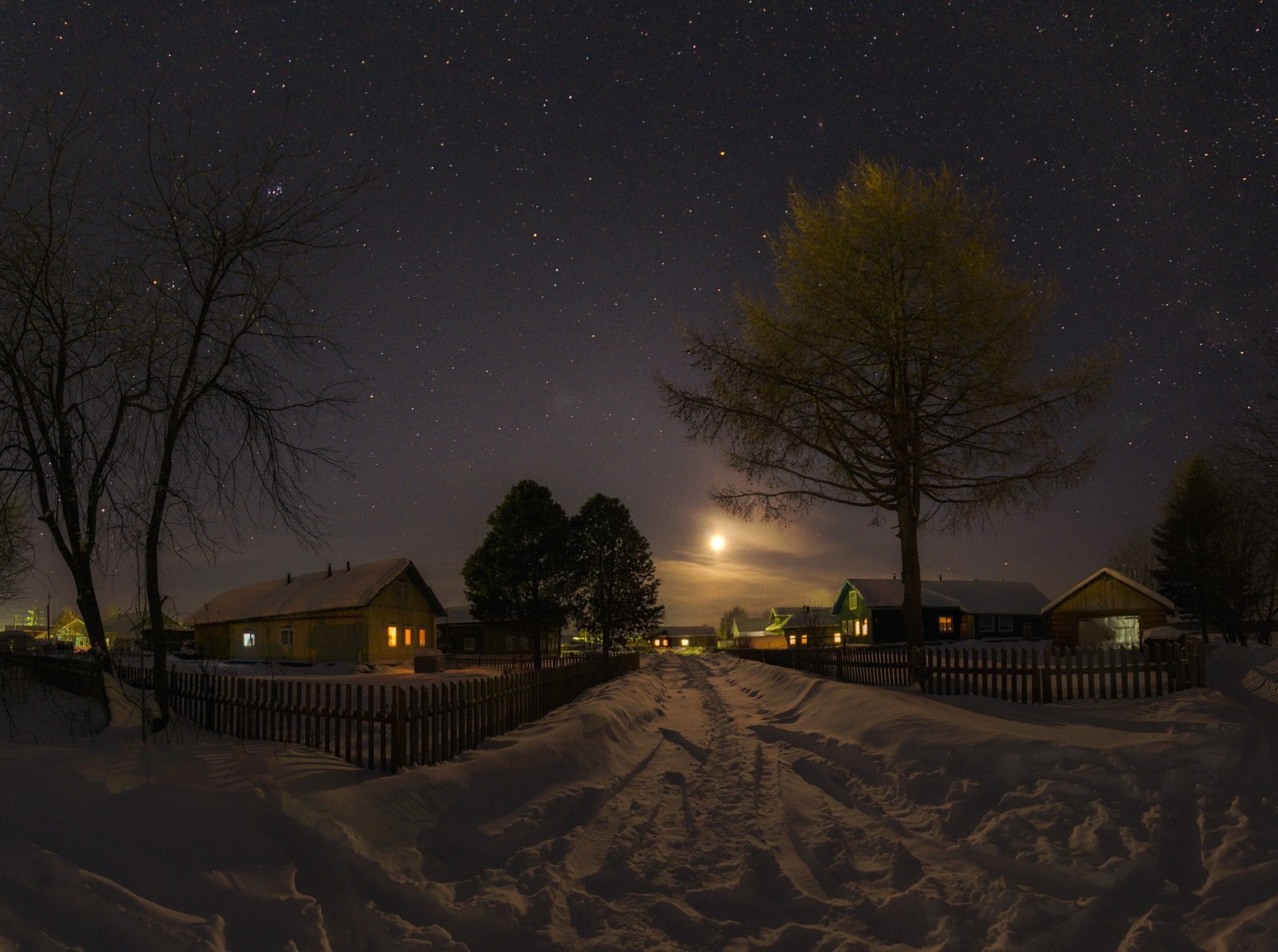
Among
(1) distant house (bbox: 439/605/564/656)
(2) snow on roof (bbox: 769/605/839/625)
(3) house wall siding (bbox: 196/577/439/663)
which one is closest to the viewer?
(3) house wall siding (bbox: 196/577/439/663)

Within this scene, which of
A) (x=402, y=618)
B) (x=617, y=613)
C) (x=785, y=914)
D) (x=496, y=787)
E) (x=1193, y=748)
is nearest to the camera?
(x=785, y=914)

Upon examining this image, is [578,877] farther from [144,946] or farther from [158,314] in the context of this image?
[158,314]

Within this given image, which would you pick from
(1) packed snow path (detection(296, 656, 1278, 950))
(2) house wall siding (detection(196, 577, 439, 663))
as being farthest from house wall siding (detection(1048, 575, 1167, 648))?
(2) house wall siding (detection(196, 577, 439, 663))

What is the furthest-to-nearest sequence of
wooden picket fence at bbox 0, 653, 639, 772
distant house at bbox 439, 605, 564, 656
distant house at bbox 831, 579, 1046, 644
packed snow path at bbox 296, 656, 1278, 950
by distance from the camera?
distant house at bbox 831, 579, 1046, 644
distant house at bbox 439, 605, 564, 656
wooden picket fence at bbox 0, 653, 639, 772
packed snow path at bbox 296, 656, 1278, 950

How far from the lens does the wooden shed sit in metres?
36.1

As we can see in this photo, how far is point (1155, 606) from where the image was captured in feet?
118

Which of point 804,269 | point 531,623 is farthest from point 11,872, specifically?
point 531,623

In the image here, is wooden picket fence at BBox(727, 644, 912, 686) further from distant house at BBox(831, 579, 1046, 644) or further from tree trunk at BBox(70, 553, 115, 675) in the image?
distant house at BBox(831, 579, 1046, 644)

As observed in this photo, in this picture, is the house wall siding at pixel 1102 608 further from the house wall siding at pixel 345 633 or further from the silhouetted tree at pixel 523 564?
the house wall siding at pixel 345 633

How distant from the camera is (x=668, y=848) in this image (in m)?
6.27

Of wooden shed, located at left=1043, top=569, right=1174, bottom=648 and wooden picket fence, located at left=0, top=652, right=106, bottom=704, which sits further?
wooden shed, located at left=1043, top=569, right=1174, bottom=648

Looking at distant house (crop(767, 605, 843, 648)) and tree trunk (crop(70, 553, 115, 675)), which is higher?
tree trunk (crop(70, 553, 115, 675))

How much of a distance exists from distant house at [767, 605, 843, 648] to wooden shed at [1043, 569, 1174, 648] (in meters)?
20.9

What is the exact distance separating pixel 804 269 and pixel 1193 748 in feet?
37.6
